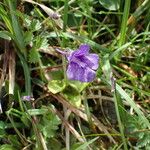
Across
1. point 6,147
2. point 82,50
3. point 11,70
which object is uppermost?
point 82,50

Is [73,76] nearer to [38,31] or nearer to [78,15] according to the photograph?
[38,31]

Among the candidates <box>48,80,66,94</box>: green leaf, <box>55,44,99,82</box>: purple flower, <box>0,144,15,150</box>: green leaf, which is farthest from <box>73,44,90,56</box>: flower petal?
<box>0,144,15,150</box>: green leaf

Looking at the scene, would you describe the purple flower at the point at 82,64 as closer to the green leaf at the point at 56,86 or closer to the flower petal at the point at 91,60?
the flower petal at the point at 91,60

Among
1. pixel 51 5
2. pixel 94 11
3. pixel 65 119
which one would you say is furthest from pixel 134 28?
pixel 65 119

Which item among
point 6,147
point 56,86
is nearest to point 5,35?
point 56,86

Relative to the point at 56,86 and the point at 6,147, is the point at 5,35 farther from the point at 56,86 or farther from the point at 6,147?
the point at 6,147

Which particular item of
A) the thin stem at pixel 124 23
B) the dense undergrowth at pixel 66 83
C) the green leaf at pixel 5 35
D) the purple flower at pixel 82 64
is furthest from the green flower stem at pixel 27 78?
the thin stem at pixel 124 23

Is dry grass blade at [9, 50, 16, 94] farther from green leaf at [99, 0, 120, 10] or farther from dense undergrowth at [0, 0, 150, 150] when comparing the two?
green leaf at [99, 0, 120, 10]
